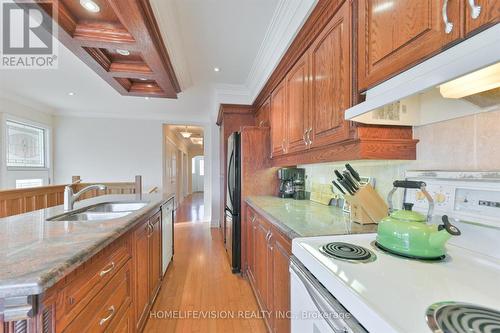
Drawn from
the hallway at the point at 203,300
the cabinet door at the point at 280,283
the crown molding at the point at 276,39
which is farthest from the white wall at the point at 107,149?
the cabinet door at the point at 280,283

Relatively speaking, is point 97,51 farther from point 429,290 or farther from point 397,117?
point 429,290

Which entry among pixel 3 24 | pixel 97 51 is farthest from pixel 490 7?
pixel 3 24

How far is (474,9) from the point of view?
61 centimetres

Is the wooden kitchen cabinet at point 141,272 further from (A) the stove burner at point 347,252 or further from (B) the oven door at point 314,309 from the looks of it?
(A) the stove burner at point 347,252

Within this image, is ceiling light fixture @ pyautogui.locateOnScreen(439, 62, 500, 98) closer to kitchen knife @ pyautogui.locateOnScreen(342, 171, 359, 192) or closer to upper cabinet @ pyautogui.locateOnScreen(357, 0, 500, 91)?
upper cabinet @ pyautogui.locateOnScreen(357, 0, 500, 91)

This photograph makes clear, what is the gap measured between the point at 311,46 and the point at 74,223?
186cm

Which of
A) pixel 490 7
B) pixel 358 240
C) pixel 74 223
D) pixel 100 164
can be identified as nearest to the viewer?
pixel 490 7

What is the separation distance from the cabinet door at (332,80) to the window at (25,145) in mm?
5610

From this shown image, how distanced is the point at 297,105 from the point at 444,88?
3.49 feet

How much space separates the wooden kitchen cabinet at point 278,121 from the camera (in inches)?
85.1

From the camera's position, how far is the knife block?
4.18 feet

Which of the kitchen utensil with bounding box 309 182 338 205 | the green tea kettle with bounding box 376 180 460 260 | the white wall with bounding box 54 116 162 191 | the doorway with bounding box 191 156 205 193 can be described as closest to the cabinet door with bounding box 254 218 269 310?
the kitchen utensil with bounding box 309 182 338 205

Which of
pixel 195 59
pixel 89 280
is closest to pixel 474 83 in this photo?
pixel 89 280

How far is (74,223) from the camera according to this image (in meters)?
1.20
